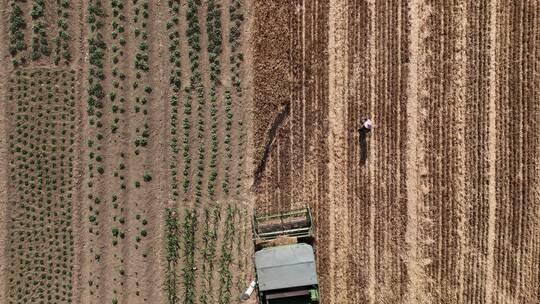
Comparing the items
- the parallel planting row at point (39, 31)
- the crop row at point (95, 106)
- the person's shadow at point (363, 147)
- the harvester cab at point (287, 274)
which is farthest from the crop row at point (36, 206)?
the person's shadow at point (363, 147)

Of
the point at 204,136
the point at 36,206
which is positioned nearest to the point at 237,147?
the point at 204,136

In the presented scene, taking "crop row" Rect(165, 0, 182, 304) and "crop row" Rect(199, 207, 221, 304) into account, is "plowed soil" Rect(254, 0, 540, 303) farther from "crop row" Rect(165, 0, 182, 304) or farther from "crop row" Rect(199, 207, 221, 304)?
"crop row" Rect(165, 0, 182, 304)

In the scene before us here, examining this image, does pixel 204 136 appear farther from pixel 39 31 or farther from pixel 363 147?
pixel 39 31

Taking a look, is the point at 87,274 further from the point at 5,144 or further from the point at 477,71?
the point at 477,71

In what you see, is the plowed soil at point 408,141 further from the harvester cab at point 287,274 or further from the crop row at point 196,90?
the crop row at point 196,90

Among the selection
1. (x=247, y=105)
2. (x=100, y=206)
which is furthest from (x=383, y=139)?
(x=100, y=206)

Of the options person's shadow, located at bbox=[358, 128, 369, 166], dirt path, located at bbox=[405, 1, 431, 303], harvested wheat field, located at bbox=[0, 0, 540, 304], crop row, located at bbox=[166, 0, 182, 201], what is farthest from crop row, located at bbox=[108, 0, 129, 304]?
dirt path, located at bbox=[405, 1, 431, 303]

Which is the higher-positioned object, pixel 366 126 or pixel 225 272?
pixel 366 126
